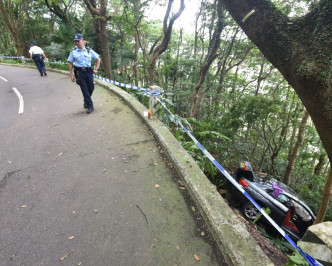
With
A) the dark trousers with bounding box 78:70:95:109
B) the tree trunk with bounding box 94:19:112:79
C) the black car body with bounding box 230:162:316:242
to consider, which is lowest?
the black car body with bounding box 230:162:316:242

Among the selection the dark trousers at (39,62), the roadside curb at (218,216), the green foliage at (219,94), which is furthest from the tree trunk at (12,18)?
the roadside curb at (218,216)

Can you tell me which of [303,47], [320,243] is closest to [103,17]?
[303,47]

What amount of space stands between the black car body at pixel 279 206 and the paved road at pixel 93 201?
3579mm

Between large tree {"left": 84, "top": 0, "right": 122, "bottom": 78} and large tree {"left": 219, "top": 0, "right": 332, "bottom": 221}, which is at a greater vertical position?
large tree {"left": 84, "top": 0, "right": 122, "bottom": 78}

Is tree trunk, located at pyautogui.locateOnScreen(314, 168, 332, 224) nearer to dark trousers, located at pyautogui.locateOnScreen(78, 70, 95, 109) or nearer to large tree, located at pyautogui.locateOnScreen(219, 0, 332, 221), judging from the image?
large tree, located at pyautogui.locateOnScreen(219, 0, 332, 221)

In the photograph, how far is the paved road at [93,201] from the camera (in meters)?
2.20

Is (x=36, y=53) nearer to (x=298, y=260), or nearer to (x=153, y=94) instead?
(x=153, y=94)

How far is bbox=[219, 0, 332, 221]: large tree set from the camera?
2.10 metres

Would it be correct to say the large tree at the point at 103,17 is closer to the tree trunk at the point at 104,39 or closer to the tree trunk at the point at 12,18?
the tree trunk at the point at 104,39

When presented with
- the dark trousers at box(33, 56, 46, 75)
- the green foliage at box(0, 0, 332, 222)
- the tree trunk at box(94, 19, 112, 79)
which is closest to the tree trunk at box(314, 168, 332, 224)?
the green foliage at box(0, 0, 332, 222)

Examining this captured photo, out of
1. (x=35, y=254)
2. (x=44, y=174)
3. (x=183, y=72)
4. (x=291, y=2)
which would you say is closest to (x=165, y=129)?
(x=44, y=174)

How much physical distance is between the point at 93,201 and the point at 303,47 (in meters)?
3.48

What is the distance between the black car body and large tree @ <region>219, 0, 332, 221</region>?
3.89 metres

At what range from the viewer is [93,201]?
290 cm
